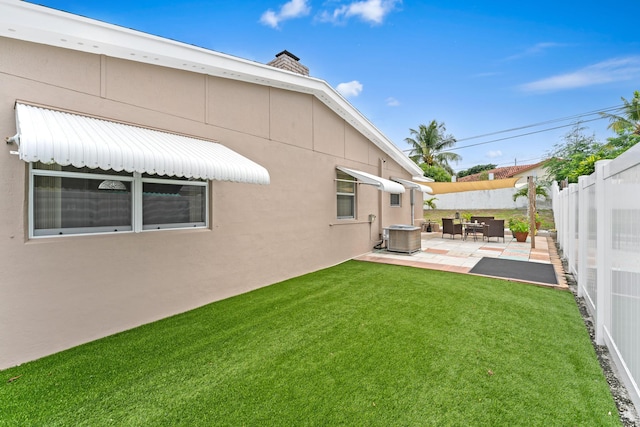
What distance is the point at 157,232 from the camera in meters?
7.03

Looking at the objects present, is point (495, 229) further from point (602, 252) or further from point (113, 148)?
point (113, 148)

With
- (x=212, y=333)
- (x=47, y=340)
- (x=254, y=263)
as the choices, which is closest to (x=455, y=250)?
(x=254, y=263)

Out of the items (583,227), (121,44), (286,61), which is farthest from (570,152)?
(121,44)

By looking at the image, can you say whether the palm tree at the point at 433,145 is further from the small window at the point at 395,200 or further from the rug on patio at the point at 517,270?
the rug on patio at the point at 517,270

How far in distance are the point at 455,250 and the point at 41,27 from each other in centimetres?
1892

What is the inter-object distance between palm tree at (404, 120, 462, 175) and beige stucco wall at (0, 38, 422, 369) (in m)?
41.6

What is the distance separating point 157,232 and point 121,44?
175 inches

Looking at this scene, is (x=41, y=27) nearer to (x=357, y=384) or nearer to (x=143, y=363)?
(x=143, y=363)

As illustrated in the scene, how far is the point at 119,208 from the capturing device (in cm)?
652

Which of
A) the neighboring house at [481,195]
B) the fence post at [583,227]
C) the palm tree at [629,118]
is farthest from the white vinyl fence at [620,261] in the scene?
the palm tree at [629,118]

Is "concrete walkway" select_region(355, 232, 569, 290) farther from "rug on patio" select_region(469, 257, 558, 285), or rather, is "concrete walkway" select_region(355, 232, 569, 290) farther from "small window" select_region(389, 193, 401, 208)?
"small window" select_region(389, 193, 401, 208)

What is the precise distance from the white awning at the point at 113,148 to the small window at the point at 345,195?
7.40m

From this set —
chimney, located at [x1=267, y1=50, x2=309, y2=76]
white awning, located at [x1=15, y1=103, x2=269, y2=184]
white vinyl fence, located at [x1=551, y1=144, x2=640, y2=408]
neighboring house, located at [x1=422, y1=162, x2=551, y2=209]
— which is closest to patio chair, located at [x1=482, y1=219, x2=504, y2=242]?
white vinyl fence, located at [x1=551, y1=144, x2=640, y2=408]

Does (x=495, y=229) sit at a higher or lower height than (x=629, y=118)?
lower
